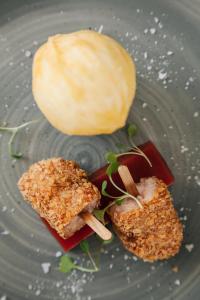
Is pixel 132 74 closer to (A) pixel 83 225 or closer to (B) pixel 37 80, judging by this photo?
(B) pixel 37 80

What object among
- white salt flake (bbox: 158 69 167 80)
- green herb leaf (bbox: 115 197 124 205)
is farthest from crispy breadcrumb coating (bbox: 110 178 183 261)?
white salt flake (bbox: 158 69 167 80)

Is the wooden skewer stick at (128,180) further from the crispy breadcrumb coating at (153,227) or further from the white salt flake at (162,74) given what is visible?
the white salt flake at (162,74)

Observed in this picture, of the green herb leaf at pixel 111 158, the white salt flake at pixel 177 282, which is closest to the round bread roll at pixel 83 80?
the green herb leaf at pixel 111 158

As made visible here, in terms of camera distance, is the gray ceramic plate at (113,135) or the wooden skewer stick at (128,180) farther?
the gray ceramic plate at (113,135)

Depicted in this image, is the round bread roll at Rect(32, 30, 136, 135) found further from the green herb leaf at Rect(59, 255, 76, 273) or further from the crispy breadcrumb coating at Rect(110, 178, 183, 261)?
the green herb leaf at Rect(59, 255, 76, 273)

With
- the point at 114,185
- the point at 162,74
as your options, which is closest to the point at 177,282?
the point at 114,185

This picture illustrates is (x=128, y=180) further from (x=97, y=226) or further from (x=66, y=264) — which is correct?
(x=66, y=264)
